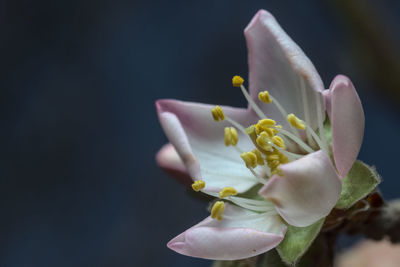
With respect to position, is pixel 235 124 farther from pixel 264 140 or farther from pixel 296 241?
pixel 296 241

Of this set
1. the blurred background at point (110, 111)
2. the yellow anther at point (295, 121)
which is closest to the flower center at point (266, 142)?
the yellow anther at point (295, 121)

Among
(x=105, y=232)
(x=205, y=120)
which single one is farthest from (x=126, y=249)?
(x=205, y=120)

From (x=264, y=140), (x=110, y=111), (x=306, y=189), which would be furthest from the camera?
(x=110, y=111)

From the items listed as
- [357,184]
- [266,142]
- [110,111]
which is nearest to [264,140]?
[266,142]

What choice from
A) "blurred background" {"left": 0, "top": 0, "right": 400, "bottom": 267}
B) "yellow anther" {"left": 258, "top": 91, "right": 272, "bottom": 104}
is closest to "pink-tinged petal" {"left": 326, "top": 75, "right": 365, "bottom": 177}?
"yellow anther" {"left": 258, "top": 91, "right": 272, "bottom": 104}

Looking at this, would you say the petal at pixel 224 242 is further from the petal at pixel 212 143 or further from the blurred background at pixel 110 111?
the blurred background at pixel 110 111

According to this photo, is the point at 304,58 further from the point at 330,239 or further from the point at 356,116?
the point at 330,239
